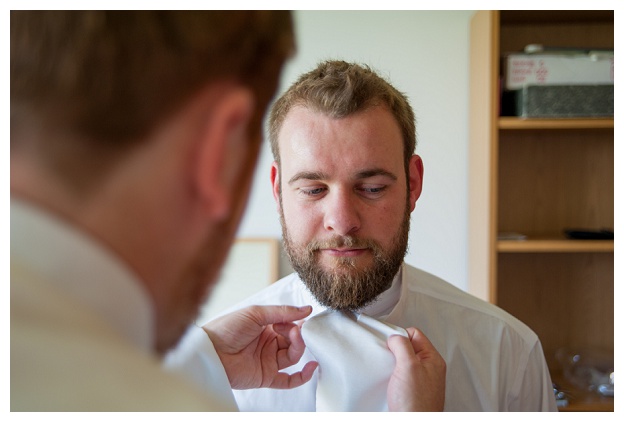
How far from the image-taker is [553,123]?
773mm

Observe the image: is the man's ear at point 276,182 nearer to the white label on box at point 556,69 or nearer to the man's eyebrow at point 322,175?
the man's eyebrow at point 322,175

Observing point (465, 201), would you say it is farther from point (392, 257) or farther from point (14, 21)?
point (14, 21)

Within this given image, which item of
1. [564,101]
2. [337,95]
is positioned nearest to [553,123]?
[564,101]

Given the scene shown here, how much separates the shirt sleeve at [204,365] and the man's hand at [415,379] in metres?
0.15

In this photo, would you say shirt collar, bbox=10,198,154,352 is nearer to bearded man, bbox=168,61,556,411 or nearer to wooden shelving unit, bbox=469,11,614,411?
bearded man, bbox=168,61,556,411

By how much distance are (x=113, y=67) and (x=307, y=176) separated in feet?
0.89

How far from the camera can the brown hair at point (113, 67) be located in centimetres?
32

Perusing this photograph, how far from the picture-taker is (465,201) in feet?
2.47

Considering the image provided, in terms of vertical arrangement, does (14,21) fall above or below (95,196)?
above

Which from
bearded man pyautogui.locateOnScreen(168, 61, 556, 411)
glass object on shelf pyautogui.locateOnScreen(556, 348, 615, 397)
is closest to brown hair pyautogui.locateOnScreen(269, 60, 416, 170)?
bearded man pyautogui.locateOnScreen(168, 61, 556, 411)

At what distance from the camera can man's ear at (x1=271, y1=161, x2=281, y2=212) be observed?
585mm

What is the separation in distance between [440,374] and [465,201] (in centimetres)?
28

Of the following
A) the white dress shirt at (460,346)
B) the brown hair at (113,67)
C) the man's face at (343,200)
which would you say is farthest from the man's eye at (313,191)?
the brown hair at (113,67)
